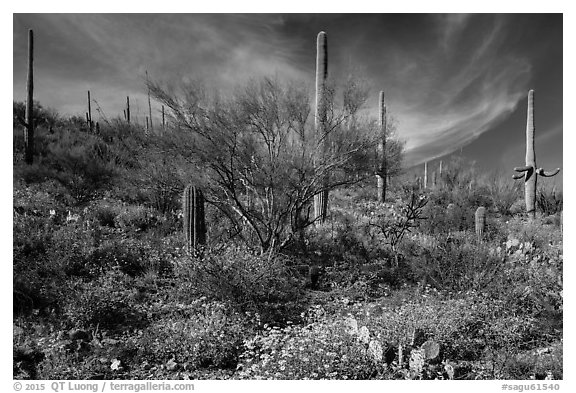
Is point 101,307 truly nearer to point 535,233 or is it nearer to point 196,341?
point 196,341

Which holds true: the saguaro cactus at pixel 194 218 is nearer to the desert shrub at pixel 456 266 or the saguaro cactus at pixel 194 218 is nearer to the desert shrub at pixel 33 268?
the desert shrub at pixel 33 268

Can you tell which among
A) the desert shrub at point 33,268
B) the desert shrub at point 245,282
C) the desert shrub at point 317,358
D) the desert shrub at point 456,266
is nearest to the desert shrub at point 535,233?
the desert shrub at point 456,266

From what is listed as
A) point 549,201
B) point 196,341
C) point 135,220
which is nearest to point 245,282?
point 196,341

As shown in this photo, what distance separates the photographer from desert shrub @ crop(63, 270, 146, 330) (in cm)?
508

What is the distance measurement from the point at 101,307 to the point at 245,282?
2070mm

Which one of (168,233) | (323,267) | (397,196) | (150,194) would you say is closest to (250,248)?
(323,267)

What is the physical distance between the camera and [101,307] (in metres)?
5.21

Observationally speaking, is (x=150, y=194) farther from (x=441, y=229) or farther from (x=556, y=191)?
(x=556, y=191)

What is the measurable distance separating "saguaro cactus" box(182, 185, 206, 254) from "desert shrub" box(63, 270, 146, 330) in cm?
185

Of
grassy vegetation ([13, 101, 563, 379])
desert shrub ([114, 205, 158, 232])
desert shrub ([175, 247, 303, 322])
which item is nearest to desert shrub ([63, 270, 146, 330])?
grassy vegetation ([13, 101, 563, 379])

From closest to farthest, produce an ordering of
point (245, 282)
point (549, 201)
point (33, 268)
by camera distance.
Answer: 1. point (245, 282)
2. point (33, 268)
3. point (549, 201)

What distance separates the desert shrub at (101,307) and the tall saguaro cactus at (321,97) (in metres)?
4.36

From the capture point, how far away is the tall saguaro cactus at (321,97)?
752cm

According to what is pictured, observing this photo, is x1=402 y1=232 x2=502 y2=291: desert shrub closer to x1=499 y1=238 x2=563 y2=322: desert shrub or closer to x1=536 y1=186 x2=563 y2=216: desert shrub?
x1=499 y1=238 x2=563 y2=322: desert shrub
